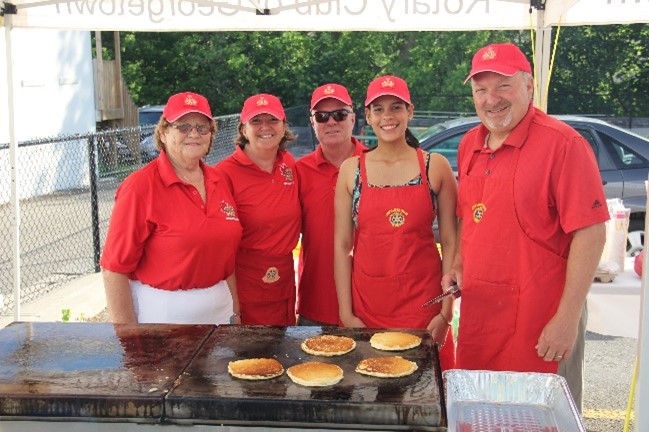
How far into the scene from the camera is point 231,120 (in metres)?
11.3

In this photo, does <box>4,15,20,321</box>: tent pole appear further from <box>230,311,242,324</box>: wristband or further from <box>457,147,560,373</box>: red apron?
<box>457,147,560,373</box>: red apron

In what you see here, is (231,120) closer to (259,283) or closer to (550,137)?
(259,283)

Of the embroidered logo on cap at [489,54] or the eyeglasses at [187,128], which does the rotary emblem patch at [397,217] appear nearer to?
the embroidered logo on cap at [489,54]

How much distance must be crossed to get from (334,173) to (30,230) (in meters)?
7.33

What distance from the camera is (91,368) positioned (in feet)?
6.91

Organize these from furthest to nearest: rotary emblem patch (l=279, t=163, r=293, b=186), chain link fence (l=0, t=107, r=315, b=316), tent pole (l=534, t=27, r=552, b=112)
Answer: chain link fence (l=0, t=107, r=315, b=316) → tent pole (l=534, t=27, r=552, b=112) → rotary emblem patch (l=279, t=163, r=293, b=186)

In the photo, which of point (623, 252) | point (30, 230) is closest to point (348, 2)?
point (623, 252)

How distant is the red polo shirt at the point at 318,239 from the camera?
3.42 metres

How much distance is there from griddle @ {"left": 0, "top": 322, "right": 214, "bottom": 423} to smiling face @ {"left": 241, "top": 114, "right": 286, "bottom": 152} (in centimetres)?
114

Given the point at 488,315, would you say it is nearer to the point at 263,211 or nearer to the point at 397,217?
the point at 397,217

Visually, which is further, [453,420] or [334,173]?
[334,173]

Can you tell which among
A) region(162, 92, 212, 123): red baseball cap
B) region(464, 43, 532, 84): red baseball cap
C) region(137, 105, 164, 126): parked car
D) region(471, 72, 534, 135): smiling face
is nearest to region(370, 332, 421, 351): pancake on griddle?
region(471, 72, 534, 135): smiling face

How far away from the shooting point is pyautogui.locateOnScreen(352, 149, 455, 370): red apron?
2.97 m

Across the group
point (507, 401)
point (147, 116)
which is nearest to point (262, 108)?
point (507, 401)
